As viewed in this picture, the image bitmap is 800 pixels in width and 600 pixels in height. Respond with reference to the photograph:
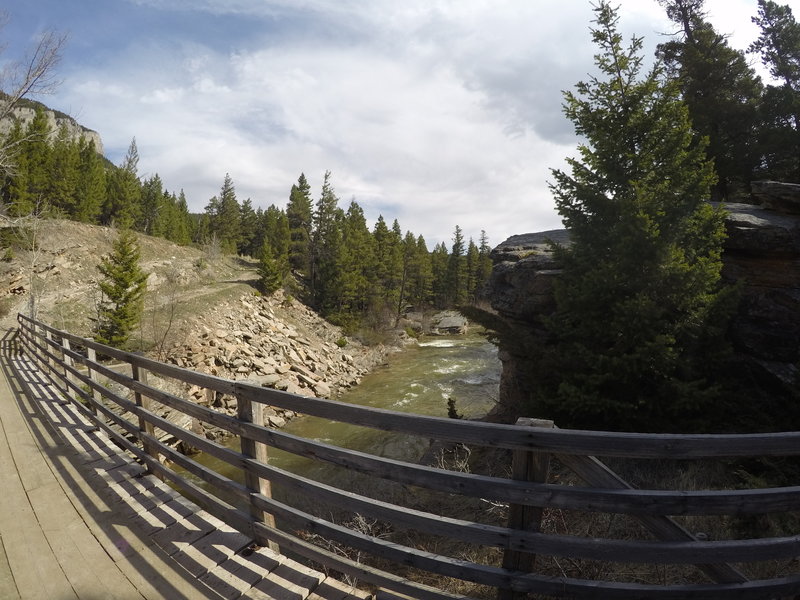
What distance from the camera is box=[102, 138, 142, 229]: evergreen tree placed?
44969 millimetres

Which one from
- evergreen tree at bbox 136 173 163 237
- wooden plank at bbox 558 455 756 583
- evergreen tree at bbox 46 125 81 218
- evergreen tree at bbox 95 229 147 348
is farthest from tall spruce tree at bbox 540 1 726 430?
evergreen tree at bbox 136 173 163 237

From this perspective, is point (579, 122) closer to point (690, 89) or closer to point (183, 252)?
point (690, 89)

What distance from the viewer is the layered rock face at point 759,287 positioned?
6.96 metres

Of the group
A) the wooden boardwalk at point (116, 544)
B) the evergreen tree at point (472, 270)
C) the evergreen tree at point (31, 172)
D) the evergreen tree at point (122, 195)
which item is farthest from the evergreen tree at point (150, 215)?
the wooden boardwalk at point (116, 544)

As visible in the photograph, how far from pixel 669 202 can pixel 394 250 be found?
45243mm

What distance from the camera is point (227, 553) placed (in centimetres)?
312

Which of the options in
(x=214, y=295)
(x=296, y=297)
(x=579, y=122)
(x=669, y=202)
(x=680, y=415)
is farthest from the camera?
(x=296, y=297)

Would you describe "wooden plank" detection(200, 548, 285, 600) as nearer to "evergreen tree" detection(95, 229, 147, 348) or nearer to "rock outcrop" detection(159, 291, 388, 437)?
"rock outcrop" detection(159, 291, 388, 437)

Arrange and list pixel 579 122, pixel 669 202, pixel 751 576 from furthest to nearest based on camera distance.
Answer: pixel 579 122
pixel 669 202
pixel 751 576

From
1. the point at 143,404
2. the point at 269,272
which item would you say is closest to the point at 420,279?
the point at 269,272

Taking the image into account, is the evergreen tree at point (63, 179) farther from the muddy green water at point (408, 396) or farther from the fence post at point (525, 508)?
the fence post at point (525, 508)

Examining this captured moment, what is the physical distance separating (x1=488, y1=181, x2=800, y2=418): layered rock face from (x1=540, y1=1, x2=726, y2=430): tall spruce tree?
87 cm

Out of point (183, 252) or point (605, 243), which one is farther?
point (183, 252)

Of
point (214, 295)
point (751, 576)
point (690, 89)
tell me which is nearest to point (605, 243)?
point (751, 576)
